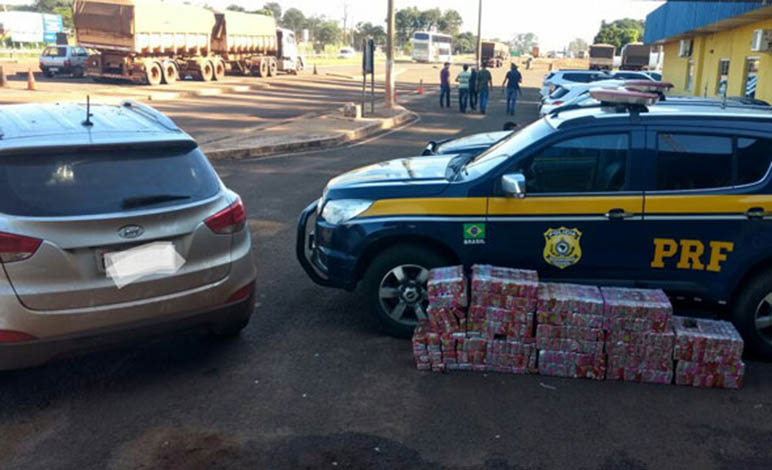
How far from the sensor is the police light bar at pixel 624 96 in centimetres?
504

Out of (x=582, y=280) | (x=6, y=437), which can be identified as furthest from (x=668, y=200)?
(x=6, y=437)

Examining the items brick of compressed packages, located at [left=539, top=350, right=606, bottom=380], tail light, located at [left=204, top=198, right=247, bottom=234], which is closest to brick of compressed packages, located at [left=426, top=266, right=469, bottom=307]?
brick of compressed packages, located at [left=539, top=350, right=606, bottom=380]

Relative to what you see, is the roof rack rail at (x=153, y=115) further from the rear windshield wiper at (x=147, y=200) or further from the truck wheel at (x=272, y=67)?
the truck wheel at (x=272, y=67)

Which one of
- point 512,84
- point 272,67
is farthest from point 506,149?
point 272,67

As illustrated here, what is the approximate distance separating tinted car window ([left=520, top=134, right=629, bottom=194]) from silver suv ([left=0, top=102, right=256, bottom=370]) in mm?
2172

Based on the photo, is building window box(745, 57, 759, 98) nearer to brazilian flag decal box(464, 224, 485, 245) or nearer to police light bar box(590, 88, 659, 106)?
police light bar box(590, 88, 659, 106)

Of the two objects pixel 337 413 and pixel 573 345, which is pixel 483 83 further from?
pixel 337 413

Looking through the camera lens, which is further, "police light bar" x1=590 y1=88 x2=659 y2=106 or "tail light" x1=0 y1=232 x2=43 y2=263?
"police light bar" x1=590 y1=88 x2=659 y2=106

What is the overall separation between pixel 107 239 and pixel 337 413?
5.54 feet

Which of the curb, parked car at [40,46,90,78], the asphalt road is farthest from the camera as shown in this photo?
parked car at [40,46,90,78]

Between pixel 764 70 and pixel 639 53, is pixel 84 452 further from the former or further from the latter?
pixel 639 53

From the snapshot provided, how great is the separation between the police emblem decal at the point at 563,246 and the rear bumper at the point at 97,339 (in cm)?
233

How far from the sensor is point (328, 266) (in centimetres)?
524

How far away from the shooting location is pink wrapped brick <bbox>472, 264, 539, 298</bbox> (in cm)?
451
